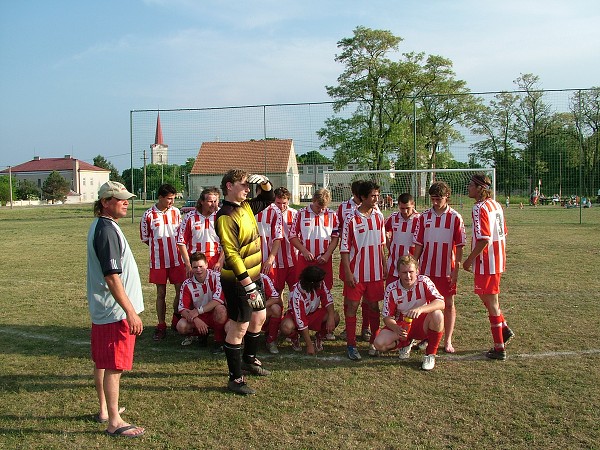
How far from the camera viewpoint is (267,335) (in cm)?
607

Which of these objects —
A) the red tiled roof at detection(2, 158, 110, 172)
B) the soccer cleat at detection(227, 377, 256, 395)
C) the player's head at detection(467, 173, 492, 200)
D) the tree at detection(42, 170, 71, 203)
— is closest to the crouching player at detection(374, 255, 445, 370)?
the player's head at detection(467, 173, 492, 200)

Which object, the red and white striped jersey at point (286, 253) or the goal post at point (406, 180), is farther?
the goal post at point (406, 180)

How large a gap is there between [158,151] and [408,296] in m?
16.6

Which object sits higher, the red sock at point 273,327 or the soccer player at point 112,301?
the soccer player at point 112,301

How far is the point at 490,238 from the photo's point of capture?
541 cm

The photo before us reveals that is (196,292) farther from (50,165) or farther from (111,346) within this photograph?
(50,165)

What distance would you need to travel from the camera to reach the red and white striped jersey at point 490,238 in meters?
5.42

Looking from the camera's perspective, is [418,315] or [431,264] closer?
[418,315]

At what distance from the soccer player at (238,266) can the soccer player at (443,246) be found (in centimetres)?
202

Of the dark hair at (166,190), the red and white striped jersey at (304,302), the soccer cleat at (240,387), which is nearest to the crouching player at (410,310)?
the red and white striped jersey at (304,302)

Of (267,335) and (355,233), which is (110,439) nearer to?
(267,335)

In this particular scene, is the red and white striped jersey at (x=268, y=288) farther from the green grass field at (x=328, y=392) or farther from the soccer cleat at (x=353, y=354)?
the soccer cleat at (x=353, y=354)

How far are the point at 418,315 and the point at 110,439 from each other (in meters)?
2.97

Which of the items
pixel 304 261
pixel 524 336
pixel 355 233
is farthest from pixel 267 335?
pixel 524 336
